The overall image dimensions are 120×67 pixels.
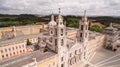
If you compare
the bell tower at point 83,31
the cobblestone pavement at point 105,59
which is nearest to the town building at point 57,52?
the bell tower at point 83,31

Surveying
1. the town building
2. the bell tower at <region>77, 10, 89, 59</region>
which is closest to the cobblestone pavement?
the town building

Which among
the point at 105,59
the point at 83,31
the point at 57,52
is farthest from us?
Answer: the point at 105,59

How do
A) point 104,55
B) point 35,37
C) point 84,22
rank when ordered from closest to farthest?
point 84,22 → point 104,55 → point 35,37

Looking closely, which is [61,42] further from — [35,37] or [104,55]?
[35,37]

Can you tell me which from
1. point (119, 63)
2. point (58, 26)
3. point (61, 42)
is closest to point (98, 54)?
point (119, 63)

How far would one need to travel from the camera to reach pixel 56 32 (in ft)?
120

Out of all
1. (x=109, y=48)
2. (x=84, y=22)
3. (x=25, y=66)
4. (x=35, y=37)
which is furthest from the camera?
(x=35, y=37)

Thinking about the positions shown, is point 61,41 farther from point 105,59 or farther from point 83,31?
point 105,59

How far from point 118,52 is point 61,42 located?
4071cm

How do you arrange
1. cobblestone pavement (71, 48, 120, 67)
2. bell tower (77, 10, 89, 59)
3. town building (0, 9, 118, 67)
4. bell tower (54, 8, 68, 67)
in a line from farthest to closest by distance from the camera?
bell tower (77, 10, 89, 59), cobblestone pavement (71, 48, 120, 67), bell tower (54, 8, 68, 67), town building (0, 9, 118, 67)

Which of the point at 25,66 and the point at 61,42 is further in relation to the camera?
the point at 61,42

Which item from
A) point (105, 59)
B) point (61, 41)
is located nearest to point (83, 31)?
point (61, 41)

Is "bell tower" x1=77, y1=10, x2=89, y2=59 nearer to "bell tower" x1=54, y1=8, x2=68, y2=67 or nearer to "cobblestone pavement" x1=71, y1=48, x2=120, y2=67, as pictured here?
"cobblestone pavement" x1=71, y1=48, x2=120, y2=67

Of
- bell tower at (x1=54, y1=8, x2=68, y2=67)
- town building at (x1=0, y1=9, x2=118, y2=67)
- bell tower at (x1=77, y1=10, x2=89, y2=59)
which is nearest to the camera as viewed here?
town building at (x1=0, y1=9, x2=118, y2=67)
